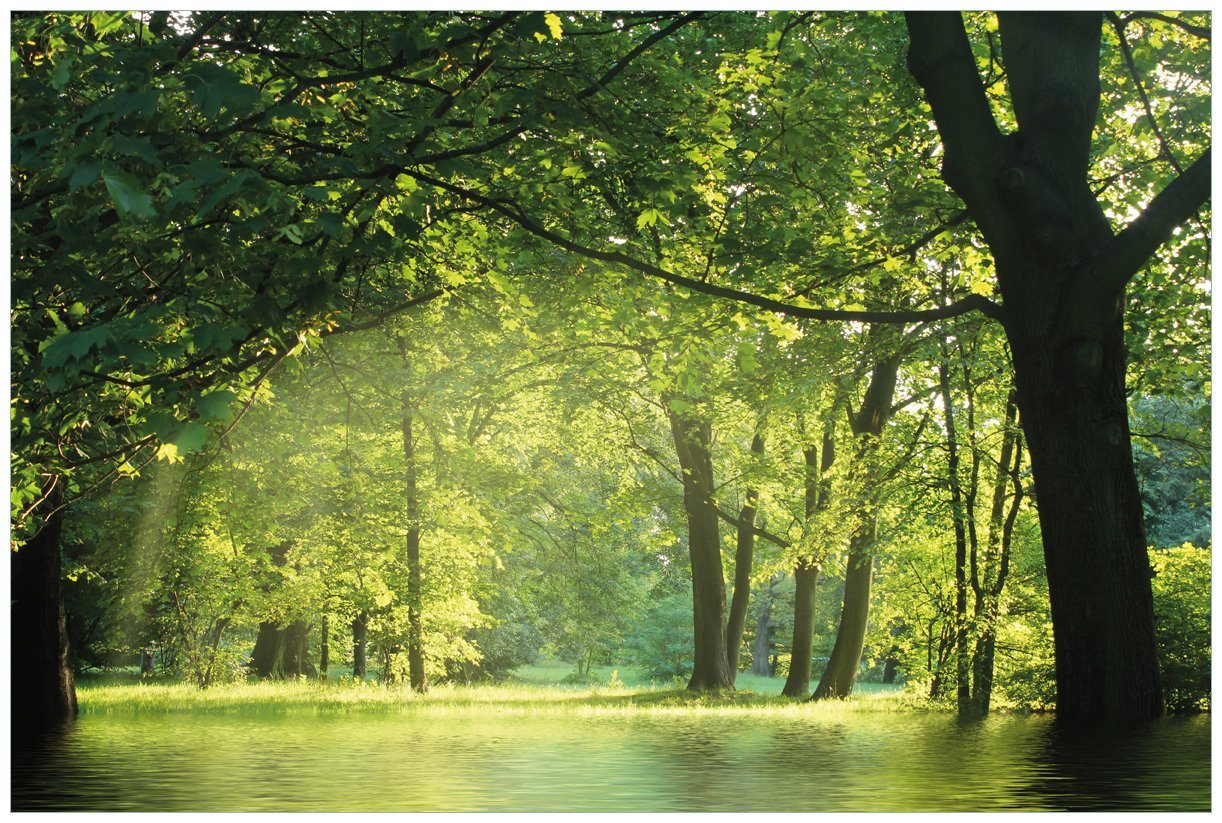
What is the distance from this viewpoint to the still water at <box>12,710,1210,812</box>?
4.22 metres

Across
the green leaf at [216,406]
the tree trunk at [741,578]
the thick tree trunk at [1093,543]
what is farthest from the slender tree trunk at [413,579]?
the green leaf at [216,406]

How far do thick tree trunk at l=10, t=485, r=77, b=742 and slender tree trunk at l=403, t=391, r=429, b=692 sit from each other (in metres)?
9.79

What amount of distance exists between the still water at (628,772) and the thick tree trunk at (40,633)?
5.62 metres

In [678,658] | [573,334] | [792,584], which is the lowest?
[678,658]

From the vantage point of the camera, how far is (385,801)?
4086mm

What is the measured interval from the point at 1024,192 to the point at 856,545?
13206 mm

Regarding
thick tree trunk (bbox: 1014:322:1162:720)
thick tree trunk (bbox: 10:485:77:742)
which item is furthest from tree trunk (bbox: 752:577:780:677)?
thick tree trunk (bbox: 1014:322:1162:720)

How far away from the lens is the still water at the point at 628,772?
422 cm

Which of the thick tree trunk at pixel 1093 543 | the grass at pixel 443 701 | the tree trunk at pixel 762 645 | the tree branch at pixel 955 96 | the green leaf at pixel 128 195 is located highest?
the tree branch at pixel 955 96

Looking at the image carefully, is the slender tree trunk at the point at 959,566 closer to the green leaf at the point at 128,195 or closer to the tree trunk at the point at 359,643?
the green leaf at the point at 128,195

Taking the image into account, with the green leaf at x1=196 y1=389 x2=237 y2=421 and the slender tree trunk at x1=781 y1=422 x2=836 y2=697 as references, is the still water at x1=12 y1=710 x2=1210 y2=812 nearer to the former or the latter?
the green leaf at x1=196 y1=389 x2=237 y2=421

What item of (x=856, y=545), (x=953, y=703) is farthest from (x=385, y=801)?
(x=856, y=545)

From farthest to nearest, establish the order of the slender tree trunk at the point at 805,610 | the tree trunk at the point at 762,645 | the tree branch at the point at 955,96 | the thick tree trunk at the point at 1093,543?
the tree trunk at the point at 762,645
the slender tree trunk at the point at 805,610
the tree branch at the point at 955,96
the thick tree trunk at the point at 1093,543
